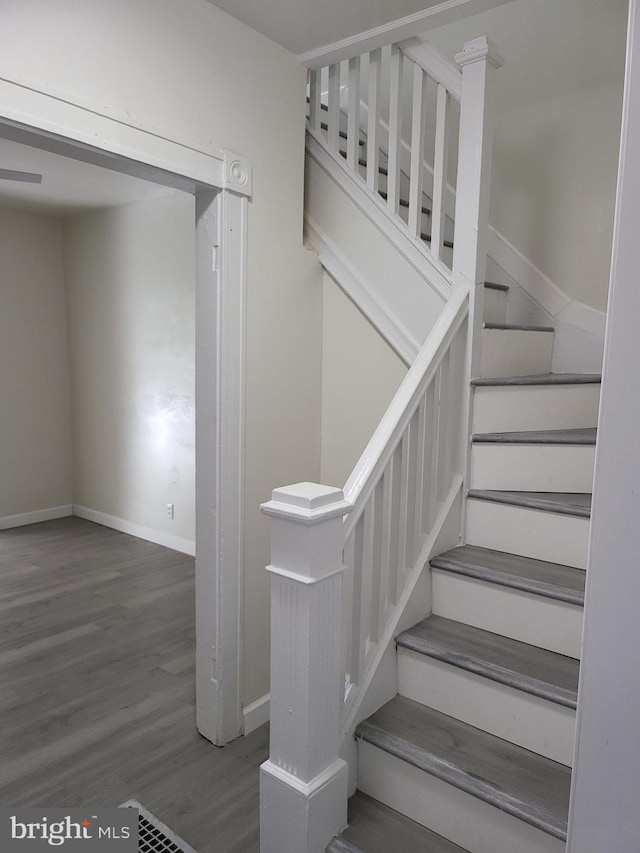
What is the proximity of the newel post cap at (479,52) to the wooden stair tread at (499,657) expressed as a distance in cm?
199

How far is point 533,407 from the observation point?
2.32 m

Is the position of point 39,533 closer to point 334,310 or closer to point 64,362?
point 64,362

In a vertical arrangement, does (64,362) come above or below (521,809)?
above

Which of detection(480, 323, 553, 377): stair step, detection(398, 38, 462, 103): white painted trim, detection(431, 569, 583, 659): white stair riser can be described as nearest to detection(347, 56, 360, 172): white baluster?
detection(398, 38, 462, 103): white painted trim

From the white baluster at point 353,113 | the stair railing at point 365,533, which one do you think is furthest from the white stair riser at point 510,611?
the white baluster at point 353,113

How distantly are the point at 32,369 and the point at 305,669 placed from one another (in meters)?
4.73

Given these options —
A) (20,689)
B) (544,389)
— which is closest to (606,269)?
(544,389)

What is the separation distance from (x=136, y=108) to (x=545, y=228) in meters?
2.13

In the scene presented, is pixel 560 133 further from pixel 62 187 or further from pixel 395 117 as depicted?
pixel 62 187

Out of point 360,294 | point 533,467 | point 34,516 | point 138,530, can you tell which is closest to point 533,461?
point 533,467

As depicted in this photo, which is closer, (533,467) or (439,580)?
(439,580)

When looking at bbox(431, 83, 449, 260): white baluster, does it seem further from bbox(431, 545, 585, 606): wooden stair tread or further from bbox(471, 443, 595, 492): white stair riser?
bbox(431, 545, 585, 606): wooden stair tread

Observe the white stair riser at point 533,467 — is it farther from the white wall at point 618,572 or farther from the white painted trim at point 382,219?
the white wall at point 618,572

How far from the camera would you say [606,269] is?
112 inches
